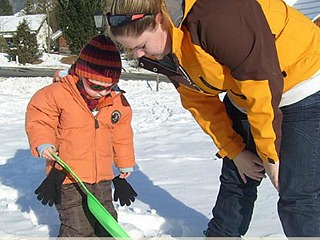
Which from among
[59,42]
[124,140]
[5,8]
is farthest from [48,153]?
[5,8]

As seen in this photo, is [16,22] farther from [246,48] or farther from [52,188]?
[246,48]

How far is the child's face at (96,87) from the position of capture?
8.43ft

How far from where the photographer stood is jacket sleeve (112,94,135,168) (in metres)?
2.81

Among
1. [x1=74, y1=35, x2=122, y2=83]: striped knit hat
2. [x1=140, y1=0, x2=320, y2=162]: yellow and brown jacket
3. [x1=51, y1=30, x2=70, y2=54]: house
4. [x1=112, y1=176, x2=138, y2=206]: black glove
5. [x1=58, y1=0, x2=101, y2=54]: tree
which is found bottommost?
[x1=51, y1=30, x2=70, y2=54]: house

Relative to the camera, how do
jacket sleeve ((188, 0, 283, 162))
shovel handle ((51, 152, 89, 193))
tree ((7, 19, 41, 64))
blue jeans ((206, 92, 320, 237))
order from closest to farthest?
jacket sleeve ((188, 0, 283, 162)) → blue jeans ((206, 92, 320, 237)) → shovel handle ((51, 152, 89, 193)) → tree ((7, 19, 41, 64))

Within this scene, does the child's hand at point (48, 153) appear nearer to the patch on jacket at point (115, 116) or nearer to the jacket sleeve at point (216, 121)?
the patch on jacket at point (115, 116)

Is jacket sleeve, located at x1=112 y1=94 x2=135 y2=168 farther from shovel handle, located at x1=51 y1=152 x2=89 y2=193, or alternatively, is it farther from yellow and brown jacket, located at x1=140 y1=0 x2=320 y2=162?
yellow and brown jacket, located at x1=140 y1=0 x2=320 y2=162

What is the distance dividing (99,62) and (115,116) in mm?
364

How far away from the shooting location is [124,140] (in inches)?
112

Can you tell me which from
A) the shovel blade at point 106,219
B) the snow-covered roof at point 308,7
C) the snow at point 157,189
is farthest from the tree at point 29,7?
the shovel blade at point 106,219

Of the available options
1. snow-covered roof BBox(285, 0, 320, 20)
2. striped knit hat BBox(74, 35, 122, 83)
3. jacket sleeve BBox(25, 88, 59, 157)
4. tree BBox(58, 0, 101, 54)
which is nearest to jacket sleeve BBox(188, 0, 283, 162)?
striped knit hat BBox(74, 35, 122, 83)

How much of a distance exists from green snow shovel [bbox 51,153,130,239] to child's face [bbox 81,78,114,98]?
390 millimetres

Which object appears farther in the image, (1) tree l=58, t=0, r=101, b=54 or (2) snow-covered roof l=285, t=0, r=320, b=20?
(1) tree l=58, t=0, r=101, b=54

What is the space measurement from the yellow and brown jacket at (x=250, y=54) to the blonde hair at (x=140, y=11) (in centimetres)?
10
